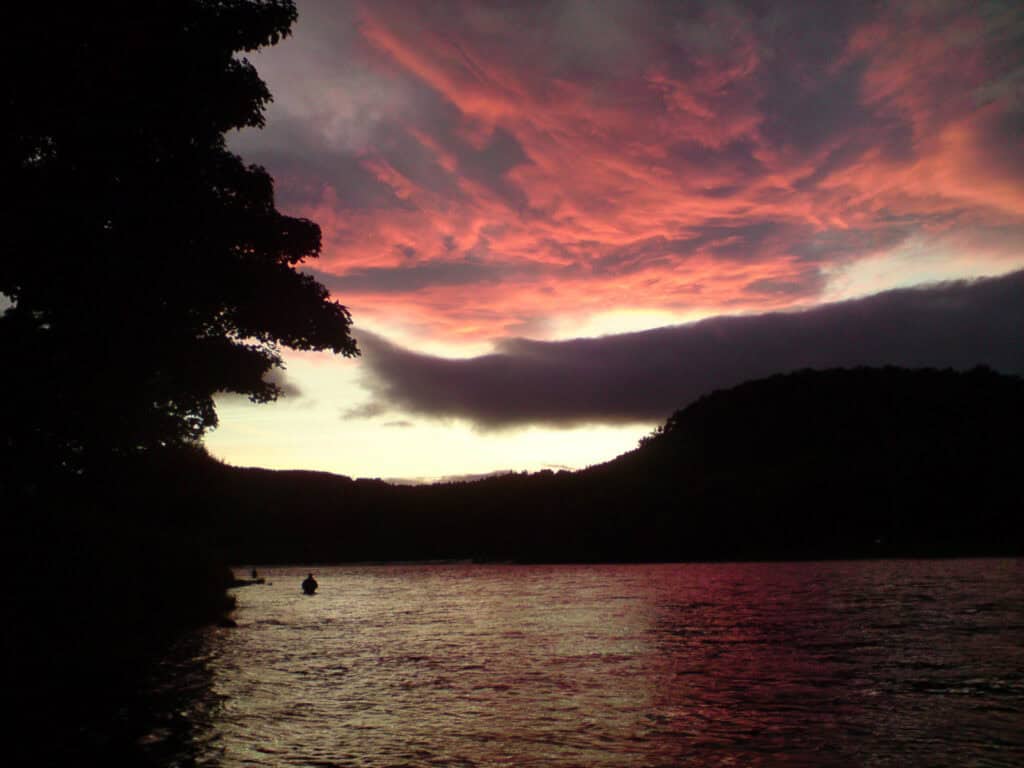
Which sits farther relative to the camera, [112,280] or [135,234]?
[135,234]

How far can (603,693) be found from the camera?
68.8 feet

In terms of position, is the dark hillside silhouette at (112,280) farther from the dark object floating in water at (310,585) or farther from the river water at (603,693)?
the dark object floating in water at (310,585)

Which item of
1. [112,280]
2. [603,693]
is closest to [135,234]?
[112,280]

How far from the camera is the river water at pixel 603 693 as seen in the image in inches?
571

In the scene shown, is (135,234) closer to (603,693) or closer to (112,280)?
(112,280)

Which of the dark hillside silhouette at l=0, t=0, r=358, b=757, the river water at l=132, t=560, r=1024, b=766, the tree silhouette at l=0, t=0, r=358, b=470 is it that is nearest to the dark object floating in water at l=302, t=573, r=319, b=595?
the river water at l=132, t=560, r=1024, b=766

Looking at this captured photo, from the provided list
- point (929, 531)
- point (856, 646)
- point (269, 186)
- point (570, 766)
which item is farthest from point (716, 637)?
point (929, 531)

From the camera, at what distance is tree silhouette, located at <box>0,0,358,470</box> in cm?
1878

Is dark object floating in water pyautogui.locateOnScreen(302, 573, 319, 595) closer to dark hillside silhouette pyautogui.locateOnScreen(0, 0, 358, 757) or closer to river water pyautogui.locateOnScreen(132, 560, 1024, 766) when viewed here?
river water pyautogui.locateOnScreen(132, 560, 1024, 766)

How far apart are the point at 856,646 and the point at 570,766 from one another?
850 inches

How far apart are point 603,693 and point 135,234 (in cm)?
1701

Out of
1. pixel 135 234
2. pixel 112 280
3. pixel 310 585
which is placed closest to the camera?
pixel 112 280

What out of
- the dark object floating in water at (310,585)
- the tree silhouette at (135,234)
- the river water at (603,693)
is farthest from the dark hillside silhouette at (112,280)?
the dark object floating in water at (310,585)

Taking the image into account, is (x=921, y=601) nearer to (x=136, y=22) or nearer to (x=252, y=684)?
(x=252, y=684)
